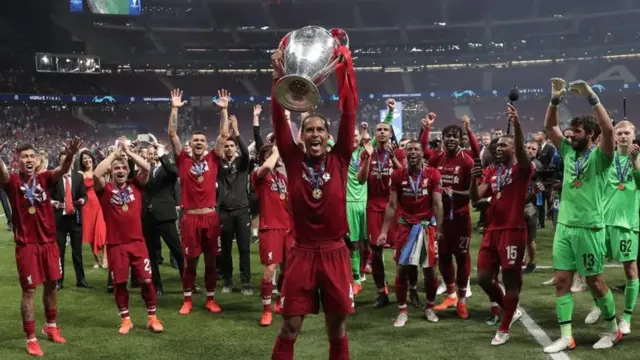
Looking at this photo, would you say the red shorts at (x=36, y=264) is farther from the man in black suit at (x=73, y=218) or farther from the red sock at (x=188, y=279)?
the man in black suit at (x=73, y=218)

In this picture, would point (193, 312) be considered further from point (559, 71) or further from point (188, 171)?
point (559, 71)

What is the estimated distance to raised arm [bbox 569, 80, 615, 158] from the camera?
16.8ft

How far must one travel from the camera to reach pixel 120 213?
6566mm

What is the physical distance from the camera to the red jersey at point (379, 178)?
7.95 meters

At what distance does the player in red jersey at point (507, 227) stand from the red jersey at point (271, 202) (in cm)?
236

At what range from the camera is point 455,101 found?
1720 inches

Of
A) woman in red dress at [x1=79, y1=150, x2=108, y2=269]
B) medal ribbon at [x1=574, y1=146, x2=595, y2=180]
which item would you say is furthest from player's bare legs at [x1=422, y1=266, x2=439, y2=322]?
woman in red dress at [x1=79, y1=150, x2=108, y2=269]

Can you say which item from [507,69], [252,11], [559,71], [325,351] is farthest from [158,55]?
[325,351]

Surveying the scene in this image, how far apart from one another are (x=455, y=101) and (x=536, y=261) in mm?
34679

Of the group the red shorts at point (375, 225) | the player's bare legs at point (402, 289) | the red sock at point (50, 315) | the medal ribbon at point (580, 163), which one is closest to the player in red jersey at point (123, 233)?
the red sock at point (50, 315)

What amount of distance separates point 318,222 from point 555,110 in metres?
2.81

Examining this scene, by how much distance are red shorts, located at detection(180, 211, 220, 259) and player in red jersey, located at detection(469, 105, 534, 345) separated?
3227mm

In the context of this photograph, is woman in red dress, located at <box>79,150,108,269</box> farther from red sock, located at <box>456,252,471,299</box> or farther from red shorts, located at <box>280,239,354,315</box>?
red shorts, located at <box>280,239,354,315</box>

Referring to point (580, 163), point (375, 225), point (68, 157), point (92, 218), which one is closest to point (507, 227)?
point (580, 163)
